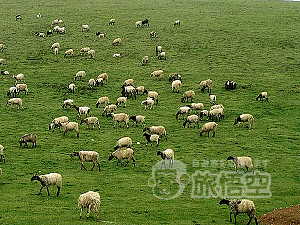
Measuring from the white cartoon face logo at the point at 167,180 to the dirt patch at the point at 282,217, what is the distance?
18.1 ft

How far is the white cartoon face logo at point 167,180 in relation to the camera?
91.2 feet

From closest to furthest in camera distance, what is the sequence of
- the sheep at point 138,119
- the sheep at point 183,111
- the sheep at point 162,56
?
the sheep at point 138,119
the sheep at point 183,111
the sheep at point 162,56

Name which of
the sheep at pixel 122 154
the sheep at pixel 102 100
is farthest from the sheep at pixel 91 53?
the sheep at pixel 122 154

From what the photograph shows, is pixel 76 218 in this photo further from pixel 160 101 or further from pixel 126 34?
pixel 126 34

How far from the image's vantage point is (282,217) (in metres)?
23.6

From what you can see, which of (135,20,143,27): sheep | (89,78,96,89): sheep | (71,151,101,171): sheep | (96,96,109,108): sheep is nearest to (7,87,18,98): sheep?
(89,78,96,89): sheep

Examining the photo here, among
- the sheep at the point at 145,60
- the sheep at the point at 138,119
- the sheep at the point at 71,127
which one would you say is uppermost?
the sheep at the point at 145,60

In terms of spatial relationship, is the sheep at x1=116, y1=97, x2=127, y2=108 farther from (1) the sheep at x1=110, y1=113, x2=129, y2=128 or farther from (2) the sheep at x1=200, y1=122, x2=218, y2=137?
(2) the sheep at x1=200, y1=122, x2=218, y2=137

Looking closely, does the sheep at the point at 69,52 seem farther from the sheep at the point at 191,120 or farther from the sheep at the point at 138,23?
the sheep at the point at 191,120

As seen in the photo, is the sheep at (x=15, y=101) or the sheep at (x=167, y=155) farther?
the sheep at (x=15, y=101)

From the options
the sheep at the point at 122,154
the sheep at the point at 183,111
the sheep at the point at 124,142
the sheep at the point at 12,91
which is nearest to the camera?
Answer: the sheep at the point at 122,154

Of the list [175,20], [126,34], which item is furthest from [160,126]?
[175,20]

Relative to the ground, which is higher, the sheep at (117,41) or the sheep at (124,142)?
the sheep at (117,41)

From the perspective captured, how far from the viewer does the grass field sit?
85.4 ft
